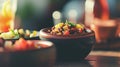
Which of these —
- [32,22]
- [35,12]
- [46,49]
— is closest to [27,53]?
[46,49]

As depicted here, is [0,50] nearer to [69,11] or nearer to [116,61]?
[116,61]

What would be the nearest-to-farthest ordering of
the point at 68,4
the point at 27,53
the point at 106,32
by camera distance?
the point at 27,53
the point at 106,32
the point at 68,4

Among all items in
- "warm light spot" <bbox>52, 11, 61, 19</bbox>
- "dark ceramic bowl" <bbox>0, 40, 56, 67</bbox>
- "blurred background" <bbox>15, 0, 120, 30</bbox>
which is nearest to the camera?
"dark ceramic bowl" <bbox>0, 40, 56, 67</bbox>

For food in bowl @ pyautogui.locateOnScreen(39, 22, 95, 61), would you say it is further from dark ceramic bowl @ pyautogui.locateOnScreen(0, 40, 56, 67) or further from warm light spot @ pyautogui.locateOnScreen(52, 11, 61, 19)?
warm light spot @ pyautogui.locateOnScreen(52, 11, 61, 19)

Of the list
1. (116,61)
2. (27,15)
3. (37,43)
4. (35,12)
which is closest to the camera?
(37,43)

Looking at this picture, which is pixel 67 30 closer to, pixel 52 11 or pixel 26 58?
pixel 26 58

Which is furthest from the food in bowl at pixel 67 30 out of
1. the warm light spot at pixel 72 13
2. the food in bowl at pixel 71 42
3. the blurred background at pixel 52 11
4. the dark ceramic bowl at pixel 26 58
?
the warm light spot at pixel 72 13

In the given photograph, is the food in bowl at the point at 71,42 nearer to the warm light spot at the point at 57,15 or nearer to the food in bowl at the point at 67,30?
the food in bowl at the point at 67,30

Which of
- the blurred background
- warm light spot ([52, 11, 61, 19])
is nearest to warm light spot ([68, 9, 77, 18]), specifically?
the blurred background
